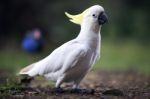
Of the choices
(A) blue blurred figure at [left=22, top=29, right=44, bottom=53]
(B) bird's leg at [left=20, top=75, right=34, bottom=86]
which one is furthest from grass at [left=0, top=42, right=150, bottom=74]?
(B) bird's leg at [left=20, top=75, right=34, bottom=86]

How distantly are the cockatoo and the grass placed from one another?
5.97 m

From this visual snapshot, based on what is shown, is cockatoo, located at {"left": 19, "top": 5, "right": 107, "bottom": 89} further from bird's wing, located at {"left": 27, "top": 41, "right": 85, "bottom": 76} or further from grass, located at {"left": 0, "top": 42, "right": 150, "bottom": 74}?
grass, located at {"left": 0, "top": 42, "right": 150, "bottom": 74}

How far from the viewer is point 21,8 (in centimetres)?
2173

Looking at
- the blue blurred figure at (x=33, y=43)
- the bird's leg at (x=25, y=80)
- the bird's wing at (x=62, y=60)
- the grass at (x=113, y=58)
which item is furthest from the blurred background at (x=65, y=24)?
the bird's wing at (x=62, y=60)

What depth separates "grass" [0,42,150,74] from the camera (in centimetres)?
1587

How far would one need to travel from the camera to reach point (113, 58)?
724 inches

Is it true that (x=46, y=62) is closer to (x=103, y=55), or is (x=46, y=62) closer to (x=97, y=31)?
(x=97, y=31)

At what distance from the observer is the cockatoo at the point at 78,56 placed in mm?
8281

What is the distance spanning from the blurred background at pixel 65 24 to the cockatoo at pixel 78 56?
10.7 meters

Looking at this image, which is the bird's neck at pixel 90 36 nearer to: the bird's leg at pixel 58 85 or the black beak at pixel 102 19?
the black beak at pixel 102 19

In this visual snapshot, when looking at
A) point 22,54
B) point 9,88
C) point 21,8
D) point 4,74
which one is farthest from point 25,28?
point 9,88

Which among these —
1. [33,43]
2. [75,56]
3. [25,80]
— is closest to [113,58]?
[33,43]

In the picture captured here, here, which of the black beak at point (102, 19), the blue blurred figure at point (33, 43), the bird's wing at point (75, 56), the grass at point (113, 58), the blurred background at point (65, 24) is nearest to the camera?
the bird's wing at point (75, 56)

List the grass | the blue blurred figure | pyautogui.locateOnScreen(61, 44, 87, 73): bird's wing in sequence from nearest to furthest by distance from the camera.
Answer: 1. pyautogui.locateOnScreen(61, 44, 87, 73): bird's wing
2. the grass
3. the blue blurred figure
